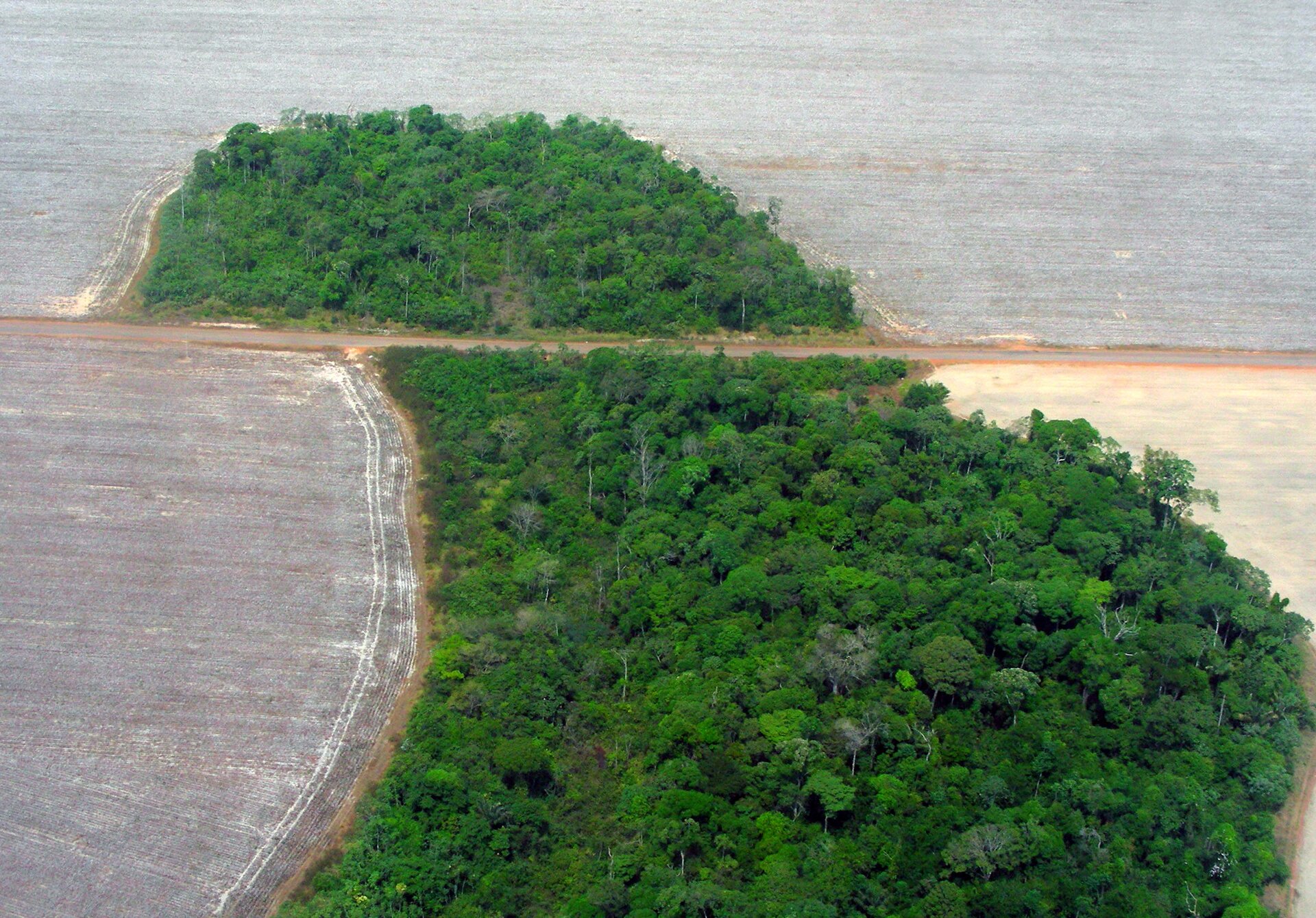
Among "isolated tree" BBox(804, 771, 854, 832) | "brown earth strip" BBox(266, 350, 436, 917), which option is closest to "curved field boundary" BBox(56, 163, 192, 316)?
"brown earth strip" BBox(266, 350, 436, 917)

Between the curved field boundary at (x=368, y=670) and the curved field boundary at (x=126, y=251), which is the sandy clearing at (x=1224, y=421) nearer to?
the curved field boundary at (x=368, y=670)

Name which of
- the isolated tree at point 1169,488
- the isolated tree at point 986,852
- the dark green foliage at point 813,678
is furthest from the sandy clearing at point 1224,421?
the isolated tree at point 986,852

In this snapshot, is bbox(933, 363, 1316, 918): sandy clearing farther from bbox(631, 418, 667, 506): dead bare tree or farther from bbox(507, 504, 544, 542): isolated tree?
bbox(507, 504, 544, 542): isolated tree

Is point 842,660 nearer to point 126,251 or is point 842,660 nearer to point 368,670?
point 368,670

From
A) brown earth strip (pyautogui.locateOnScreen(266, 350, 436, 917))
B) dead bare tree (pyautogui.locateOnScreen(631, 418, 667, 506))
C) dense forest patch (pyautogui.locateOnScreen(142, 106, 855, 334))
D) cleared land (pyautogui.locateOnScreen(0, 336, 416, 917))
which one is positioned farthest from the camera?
dense forest patch (pyautogui.locateOnScreen(142, 106, 855, 334))

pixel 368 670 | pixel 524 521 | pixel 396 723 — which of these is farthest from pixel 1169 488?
pixel 368 670

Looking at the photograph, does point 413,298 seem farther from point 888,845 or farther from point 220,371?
point 888,845
